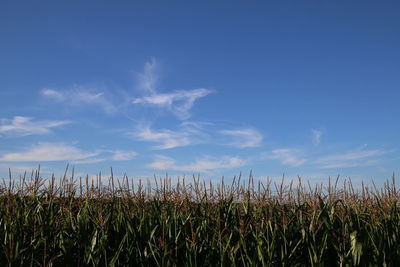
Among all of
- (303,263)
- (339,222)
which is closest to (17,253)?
(303,263)

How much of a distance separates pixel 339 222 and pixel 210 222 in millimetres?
2028

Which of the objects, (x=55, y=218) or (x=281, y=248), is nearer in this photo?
(x=281, y=248)

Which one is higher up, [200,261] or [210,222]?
[210,222]

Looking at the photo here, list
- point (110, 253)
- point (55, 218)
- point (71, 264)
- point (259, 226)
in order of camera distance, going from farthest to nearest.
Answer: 1. point (55, 218)
2. point (259, 226)
3. point (110, 253)
4. point (71, 264)

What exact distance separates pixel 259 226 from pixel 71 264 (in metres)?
2.65

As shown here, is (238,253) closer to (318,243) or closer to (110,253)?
(318,243)

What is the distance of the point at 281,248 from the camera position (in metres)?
4.63

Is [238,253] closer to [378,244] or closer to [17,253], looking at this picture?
[378,244]

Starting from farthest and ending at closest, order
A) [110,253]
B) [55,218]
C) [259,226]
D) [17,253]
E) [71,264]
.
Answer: [55,218]
[259,226]
[110,253]
[71,264]
[17,253]

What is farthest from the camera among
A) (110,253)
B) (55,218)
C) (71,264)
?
(55,218)

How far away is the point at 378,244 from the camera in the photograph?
5027 millimetres

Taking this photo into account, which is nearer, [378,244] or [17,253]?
[17,253]

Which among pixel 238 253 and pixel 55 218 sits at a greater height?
pixel 55 218

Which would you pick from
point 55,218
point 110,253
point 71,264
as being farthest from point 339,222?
point 55,218
